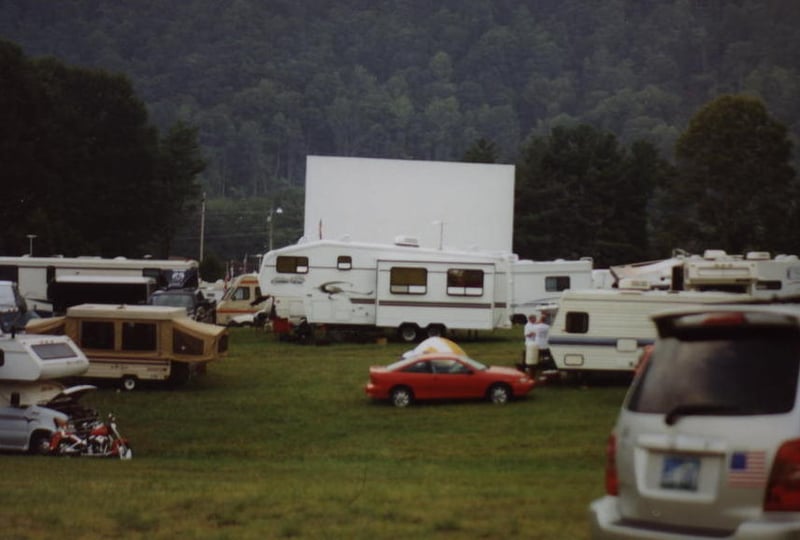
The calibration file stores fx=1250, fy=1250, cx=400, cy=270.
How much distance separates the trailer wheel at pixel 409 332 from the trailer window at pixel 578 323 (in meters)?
10.5

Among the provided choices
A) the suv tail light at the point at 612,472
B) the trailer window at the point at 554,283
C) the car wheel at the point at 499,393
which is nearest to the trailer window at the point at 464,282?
the trailer window at the point at 554,283

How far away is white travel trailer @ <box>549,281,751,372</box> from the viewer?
82.3 feet

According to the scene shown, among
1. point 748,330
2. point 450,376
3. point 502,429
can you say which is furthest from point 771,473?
point 450,376

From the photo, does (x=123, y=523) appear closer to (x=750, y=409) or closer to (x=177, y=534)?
(x=177, y=534)

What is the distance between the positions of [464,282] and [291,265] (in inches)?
199

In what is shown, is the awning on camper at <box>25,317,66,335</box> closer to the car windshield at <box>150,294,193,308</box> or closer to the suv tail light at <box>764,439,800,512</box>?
the car windshield at <box>150,294,193,308</box>

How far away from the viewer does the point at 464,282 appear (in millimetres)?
35344

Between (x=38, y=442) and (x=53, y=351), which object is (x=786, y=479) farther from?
(x=53, y=351)

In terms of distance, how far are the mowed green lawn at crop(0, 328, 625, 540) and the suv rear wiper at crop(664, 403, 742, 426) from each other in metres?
2.93

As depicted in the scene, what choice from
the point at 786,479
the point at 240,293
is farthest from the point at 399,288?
the point at 786,479

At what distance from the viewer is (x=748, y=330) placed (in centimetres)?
620

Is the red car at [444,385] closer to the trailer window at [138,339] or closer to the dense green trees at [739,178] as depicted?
the trailer window at [138,339]

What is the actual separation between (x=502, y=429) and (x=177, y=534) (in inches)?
465

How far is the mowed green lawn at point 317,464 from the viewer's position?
9.86m
